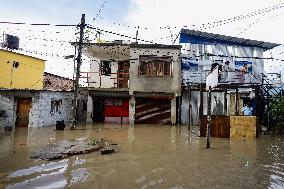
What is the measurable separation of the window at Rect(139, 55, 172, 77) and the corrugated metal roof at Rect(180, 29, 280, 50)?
615cm

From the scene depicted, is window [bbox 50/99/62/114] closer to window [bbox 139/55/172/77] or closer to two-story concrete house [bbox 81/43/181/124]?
two-story concrete house [bbox 81/43/181/124]

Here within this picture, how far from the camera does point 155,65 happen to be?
80.0ft

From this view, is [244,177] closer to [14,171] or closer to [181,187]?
[181,187]

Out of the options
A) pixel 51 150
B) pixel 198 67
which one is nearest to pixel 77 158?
pixel 51 150

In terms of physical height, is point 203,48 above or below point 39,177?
above

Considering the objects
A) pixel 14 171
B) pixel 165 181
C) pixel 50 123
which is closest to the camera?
pixel 165 181

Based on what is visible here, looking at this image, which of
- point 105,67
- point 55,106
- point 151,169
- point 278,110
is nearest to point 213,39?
point 105,67

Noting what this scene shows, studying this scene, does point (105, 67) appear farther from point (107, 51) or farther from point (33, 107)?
point (33, 107)

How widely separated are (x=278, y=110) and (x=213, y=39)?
45.5ft

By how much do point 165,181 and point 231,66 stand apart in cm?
2357

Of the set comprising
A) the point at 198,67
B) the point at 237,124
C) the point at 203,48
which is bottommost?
the point at 237,124

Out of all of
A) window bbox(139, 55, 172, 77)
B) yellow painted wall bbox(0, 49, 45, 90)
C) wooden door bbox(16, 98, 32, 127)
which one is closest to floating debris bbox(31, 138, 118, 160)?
wooden door bbox(16, 98, 32, 127)

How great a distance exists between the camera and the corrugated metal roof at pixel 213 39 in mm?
29188

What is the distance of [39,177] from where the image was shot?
727 centimetres
